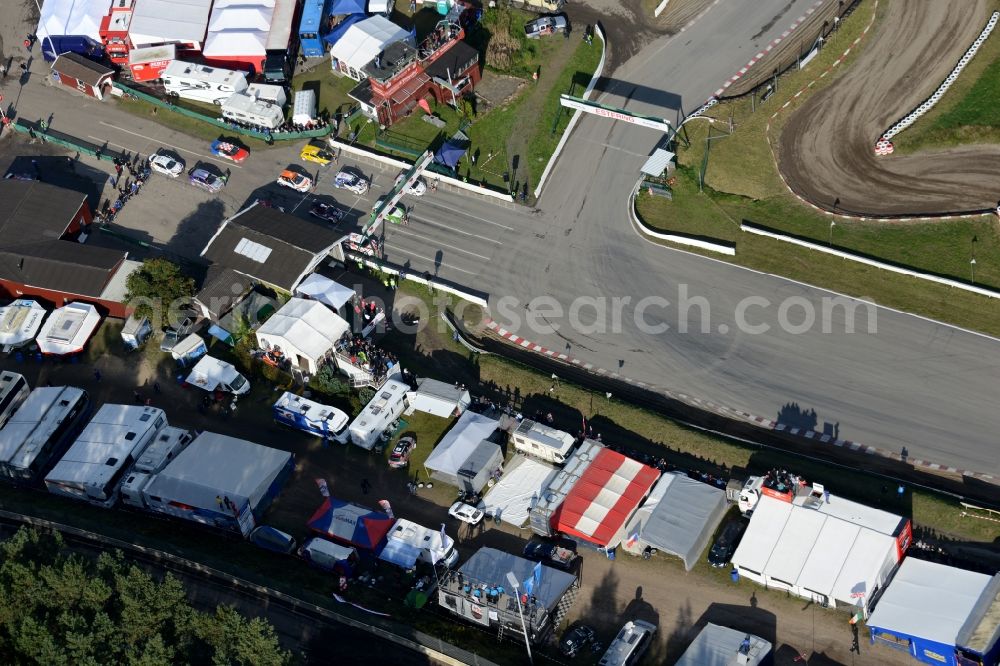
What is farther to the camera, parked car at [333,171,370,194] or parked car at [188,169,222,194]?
parked car at [188,169,222,194]

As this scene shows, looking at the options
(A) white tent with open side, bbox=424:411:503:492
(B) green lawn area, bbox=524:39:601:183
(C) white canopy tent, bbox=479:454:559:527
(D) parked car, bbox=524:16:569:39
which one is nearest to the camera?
(C) white canopy tent, bbox=479:454:559:527

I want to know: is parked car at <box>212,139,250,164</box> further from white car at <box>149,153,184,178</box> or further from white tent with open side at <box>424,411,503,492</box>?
white tent with open side at <box>424,411,503,492</box>

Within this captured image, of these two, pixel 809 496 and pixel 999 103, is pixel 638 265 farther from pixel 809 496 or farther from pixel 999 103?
pixel 999 103

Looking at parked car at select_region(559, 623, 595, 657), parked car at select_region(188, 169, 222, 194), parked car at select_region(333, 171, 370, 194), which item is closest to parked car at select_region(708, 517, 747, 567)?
parked car at select_region(559, 623, 595, 657)

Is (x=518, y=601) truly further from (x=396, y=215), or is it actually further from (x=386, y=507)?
(x=396, y=215)

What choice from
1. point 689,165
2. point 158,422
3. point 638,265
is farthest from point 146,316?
point 689,165

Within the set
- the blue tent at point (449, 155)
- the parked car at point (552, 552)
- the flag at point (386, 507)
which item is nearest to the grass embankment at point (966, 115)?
the blue tent at point (449, 155)

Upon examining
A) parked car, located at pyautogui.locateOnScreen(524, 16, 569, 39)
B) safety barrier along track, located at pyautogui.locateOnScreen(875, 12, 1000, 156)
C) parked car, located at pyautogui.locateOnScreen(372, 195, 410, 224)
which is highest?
safety barrier along track, located at pyautogui.locateOnScreen(875, 12, 1000, 156)
